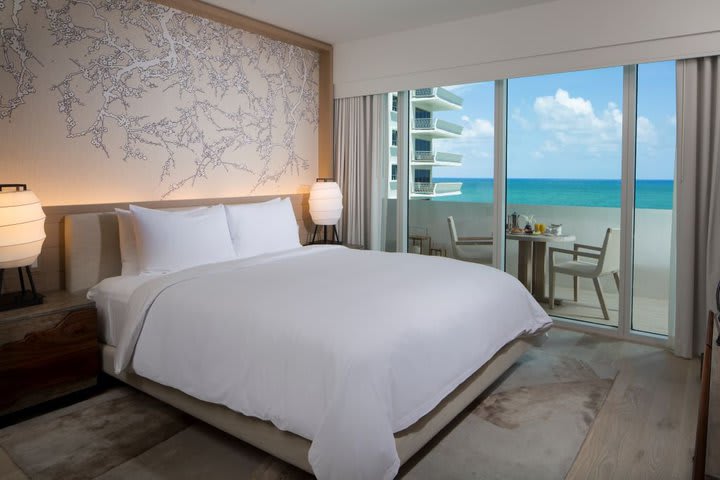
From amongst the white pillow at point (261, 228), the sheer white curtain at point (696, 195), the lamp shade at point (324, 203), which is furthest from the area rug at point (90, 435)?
the sheer white curtain at point (696, 195)

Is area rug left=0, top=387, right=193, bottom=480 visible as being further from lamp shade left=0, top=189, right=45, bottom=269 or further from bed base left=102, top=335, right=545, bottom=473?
lamp shade left=0, top=189, right=45, bottom=269

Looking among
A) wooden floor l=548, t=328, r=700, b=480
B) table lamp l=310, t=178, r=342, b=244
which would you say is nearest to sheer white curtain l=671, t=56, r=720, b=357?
wooden floor l=548, t=328, r=700, b=480

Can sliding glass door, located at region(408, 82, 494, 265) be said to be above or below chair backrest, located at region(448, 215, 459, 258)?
above

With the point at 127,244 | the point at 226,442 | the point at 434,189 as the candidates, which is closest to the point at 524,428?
the point at 226,442

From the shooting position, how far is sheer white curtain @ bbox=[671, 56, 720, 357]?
317 centimetres

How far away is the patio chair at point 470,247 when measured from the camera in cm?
439

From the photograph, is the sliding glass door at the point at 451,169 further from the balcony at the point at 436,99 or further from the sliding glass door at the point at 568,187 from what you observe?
the sliding glass door at the point at 568,187

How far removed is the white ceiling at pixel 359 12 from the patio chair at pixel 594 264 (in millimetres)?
1893

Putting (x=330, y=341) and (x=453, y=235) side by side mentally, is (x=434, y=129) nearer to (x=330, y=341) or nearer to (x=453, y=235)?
(x=453, y=235)

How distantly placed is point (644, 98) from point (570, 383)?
2107mm

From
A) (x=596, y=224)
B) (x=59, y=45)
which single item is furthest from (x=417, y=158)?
(x=59, y=45)

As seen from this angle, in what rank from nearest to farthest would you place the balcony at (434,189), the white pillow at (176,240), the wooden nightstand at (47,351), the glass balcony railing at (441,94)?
the wooden nightstand at (47,351) → the white pillow at (176,240) → the glass balcony railing at (441,94) → the balcony at (434,189)

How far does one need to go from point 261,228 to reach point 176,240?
0.74m

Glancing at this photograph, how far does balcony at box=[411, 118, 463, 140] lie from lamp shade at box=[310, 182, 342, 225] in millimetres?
958
